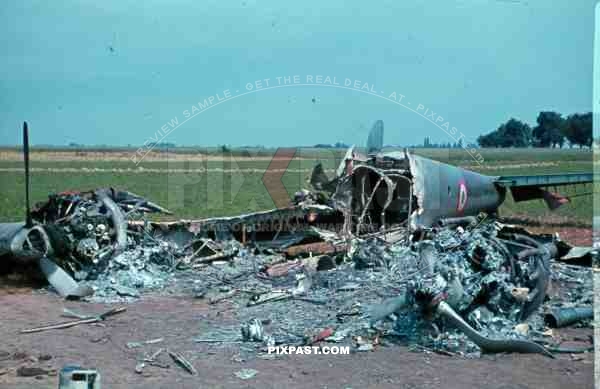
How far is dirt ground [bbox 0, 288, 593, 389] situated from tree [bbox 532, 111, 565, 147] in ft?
83.8

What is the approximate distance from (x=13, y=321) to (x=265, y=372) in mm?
3988

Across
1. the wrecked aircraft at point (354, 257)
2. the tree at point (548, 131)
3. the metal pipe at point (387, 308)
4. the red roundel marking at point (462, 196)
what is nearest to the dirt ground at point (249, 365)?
the wrecked aircraft at point (354, 257)

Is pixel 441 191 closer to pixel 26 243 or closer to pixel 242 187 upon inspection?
pixel 26 243

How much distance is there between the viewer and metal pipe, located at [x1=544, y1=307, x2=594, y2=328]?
323 inches

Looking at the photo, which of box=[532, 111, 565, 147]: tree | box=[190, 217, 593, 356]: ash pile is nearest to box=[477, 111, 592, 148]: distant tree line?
box=[532, 111, 565, 147]: tree

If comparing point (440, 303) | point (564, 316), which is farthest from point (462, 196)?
point (440, 303)

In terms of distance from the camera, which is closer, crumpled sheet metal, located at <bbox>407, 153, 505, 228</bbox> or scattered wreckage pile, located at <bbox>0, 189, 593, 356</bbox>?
scattered wreckage pile, located at <bbox>0, 189, 593, 356</bbox>

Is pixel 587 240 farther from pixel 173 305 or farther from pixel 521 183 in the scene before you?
pixel 173 305

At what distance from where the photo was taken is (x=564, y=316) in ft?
27.0

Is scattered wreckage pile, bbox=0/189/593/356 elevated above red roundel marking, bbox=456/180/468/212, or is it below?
below

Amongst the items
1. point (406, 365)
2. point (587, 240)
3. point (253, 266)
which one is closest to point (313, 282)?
point (253, 266)

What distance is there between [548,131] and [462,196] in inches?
1000

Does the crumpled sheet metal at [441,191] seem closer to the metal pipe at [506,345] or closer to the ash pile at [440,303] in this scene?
the ash pile at [440,303]

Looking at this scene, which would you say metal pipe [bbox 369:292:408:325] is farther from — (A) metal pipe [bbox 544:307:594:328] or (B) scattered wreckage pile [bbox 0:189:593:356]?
(A) metal pipe [bbox 544:307:594:328]
